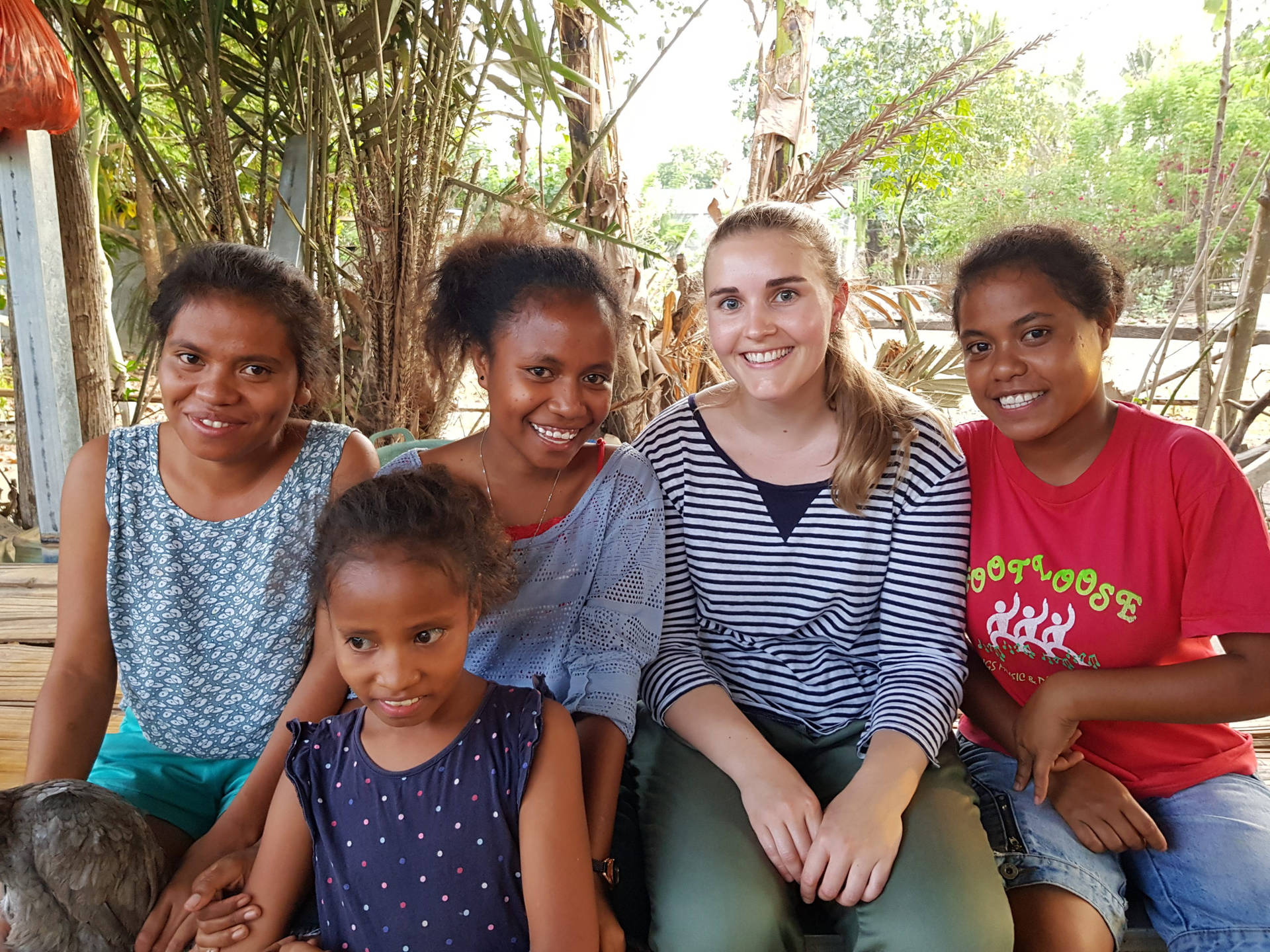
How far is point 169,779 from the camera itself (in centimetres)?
149

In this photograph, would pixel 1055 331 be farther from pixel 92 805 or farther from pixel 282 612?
pixel 92 805

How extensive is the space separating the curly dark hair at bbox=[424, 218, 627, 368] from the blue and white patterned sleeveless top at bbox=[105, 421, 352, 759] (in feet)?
1.28

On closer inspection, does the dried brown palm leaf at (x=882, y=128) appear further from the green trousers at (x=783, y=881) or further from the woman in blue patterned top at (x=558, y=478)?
the green trousers at (x=783, y=881)

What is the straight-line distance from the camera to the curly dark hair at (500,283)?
152cm

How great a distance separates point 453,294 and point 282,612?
1.97ft

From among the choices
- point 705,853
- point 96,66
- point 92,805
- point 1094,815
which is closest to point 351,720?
point 92,805

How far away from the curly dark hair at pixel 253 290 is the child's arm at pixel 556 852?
2.40 ft

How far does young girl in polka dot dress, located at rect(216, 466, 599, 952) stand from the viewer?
1.17 m

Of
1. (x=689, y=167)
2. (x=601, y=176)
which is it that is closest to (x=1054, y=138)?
(x=689, y=167)

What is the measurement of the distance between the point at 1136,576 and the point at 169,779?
1522mm

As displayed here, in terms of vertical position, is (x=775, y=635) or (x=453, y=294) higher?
(x=453, y=294)

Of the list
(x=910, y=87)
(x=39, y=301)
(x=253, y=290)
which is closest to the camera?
(x=253, y=290)

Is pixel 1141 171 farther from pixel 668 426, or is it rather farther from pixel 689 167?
pixel 668 426

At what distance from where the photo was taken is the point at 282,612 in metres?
1.54
